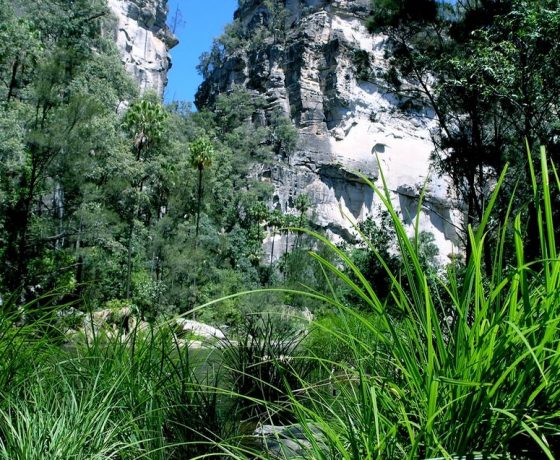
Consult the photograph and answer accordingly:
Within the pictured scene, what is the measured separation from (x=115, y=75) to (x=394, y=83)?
2153 centimetres

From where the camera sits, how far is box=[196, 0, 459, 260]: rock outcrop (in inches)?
2021

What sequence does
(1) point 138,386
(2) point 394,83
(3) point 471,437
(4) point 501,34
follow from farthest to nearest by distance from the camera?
(2) point 394,83 → (4) point 501,34 → (1) point 138,386 → (3) point 471,437

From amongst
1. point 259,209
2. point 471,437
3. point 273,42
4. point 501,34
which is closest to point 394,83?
point 501,34

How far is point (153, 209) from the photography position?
33.8 m

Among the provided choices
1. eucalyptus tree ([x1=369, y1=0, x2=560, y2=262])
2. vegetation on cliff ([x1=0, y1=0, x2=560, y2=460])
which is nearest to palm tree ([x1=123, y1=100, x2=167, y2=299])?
vegetation on cliff ([x1=0, y1=0, x2=560, y2=460])

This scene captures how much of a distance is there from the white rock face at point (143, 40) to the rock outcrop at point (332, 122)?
6868 millimetres

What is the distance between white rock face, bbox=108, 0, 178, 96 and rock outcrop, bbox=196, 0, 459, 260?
687 cm

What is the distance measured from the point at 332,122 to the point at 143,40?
21410mm

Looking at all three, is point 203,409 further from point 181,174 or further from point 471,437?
point 181,174

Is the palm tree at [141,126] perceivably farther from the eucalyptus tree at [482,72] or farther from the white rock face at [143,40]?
the white rock face at [143,40]

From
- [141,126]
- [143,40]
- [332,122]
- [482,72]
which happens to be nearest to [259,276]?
[141,126]

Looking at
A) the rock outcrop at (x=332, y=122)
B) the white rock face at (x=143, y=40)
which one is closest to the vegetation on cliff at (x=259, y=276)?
the rock outcrop at (x=332, y=122)

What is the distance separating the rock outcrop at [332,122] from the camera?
51.3m

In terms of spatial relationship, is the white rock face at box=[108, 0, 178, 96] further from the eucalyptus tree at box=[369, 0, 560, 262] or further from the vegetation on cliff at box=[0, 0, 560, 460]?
the eucalyptus tree at box=[369, 0, 560, 262]
